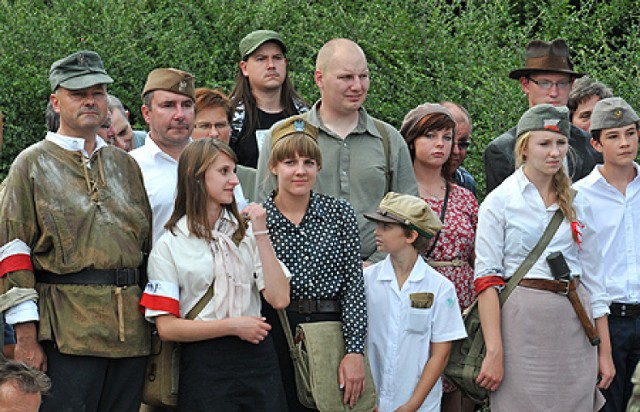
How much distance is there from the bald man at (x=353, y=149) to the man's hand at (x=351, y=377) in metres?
0.78

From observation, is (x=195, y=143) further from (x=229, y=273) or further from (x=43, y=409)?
(x=43, y=409)

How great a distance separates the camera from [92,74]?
238 inches

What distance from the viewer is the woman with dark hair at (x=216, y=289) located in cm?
578

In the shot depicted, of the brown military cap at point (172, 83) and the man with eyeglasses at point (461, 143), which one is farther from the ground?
the brown military cap at point (172, 83)

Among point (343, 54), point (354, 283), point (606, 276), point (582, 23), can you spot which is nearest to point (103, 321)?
point (354, 283)

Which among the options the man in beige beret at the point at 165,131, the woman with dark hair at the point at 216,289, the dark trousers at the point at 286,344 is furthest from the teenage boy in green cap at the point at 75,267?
the dark trousers at the point at 286,344

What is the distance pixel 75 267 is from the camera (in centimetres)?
573

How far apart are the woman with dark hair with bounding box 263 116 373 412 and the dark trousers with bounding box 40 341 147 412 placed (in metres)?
0.77

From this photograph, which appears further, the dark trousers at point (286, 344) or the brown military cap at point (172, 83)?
the brown military cap at point (172, 83)

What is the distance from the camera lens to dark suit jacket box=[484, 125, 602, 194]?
7.33 m

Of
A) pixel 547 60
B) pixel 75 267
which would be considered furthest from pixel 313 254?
pixel 547 60

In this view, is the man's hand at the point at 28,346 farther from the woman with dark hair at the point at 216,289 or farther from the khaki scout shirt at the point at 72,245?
the woman with dark hair at the point at 216,289

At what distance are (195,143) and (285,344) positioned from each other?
111 cm

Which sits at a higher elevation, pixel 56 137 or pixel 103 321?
pixel 56 137
